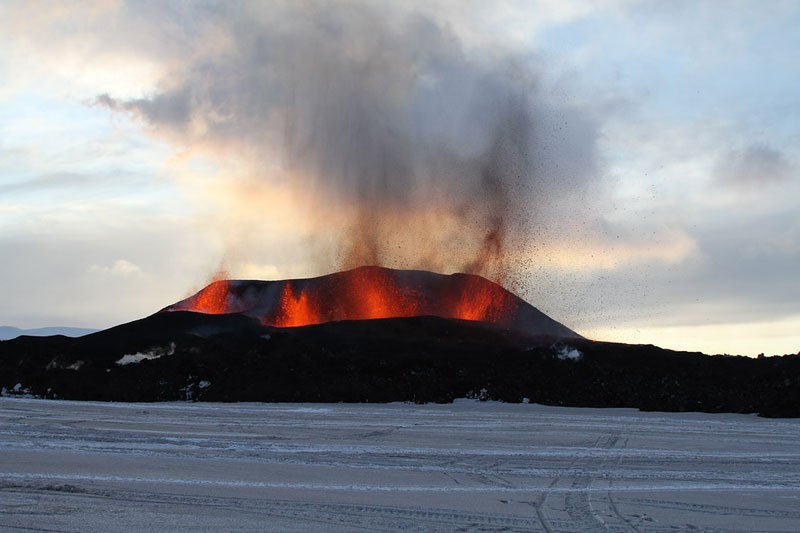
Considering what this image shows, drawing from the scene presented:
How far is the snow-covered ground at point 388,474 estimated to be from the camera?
941 centimetres

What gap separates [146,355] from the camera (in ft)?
135

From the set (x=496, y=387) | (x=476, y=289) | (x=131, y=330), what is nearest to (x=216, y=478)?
(x=496, y=387)

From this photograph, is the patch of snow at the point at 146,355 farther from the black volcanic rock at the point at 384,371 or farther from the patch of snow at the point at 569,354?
the patch of snow at the point at 569,354

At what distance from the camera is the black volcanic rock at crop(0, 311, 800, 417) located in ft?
106

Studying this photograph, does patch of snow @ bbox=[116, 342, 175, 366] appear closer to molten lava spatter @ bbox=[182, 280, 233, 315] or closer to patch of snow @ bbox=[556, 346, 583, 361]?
patch of snow @ bbox=[556, 346, 583, 361]

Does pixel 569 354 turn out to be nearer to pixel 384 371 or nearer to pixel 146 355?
pixel 384 371

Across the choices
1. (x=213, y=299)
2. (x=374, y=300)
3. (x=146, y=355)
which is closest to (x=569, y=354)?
(x=146, y=355)

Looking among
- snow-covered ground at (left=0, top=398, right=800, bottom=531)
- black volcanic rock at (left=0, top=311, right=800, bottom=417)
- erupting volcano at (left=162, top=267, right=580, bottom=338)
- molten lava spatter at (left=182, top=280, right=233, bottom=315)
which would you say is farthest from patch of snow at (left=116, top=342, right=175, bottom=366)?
molten lava spatter at (left=182, top=280, right=233, bottom=315)

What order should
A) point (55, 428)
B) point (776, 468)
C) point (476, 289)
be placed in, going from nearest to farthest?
1. point (776, 468)
2. point (55, 428)
3. point (476, 289)

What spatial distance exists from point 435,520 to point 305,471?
4304 mm

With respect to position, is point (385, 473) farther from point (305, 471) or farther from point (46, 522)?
point (46, 522)

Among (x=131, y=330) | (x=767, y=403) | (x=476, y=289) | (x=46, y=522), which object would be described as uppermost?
(x=476, y=289)

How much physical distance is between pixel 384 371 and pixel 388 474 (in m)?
22.8

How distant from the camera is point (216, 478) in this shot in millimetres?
12070
